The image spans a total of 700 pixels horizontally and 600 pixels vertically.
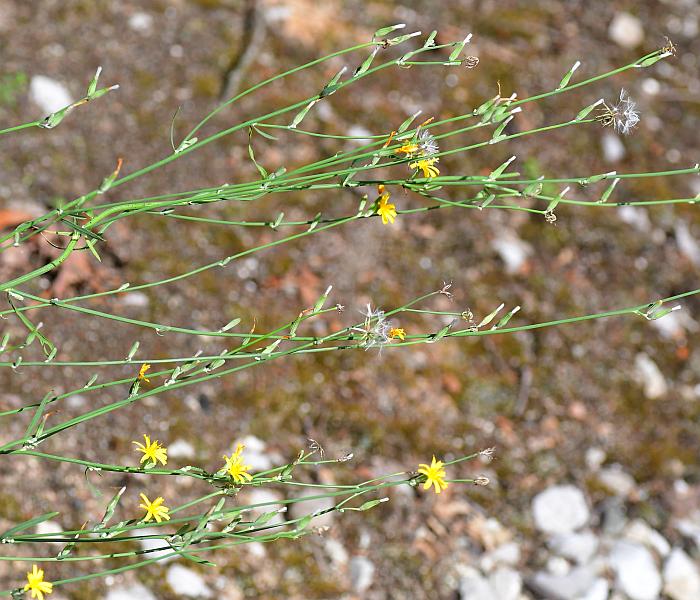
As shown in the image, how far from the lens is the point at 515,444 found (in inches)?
117

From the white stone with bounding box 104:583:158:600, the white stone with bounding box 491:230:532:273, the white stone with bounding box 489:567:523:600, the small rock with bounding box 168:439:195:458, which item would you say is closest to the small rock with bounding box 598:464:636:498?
the white stone with bounding box 489:567:523:600

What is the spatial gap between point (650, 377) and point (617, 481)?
0.47 metres

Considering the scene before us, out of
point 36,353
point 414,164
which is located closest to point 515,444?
point 36,353

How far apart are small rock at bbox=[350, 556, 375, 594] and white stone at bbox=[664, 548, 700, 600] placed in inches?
36.8

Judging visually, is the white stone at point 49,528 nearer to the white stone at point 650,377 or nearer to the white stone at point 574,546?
the white stone at point 574,546

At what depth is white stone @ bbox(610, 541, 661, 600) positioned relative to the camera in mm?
2736

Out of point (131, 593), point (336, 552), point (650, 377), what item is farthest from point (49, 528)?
point (650, 377)

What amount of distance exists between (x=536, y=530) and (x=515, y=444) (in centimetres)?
29

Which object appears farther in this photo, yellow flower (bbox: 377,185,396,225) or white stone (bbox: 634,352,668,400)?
white stone (bbox: 634,352,668,400)

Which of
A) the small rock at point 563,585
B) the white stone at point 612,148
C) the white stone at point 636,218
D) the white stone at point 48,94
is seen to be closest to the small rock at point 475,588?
the small rock at point 563,585

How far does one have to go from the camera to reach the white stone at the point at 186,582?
7.64 ft

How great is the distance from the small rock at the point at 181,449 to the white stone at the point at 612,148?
85.1 inches

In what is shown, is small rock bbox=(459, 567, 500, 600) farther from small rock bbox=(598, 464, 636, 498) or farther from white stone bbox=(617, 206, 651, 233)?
white stone bbox=(617, 206, 651, 233)

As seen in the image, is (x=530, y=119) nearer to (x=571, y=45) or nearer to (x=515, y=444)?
(x=571, y=45)
